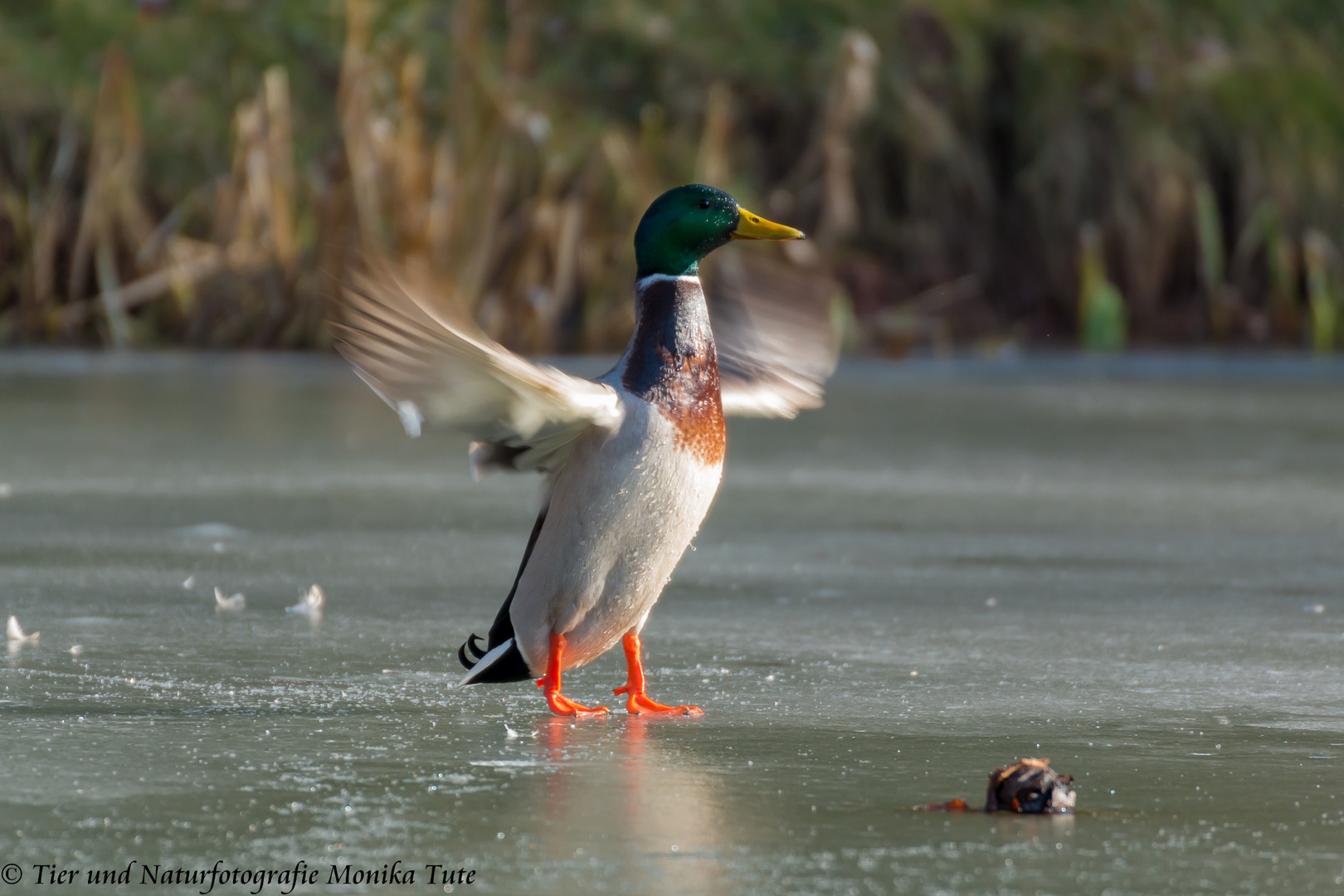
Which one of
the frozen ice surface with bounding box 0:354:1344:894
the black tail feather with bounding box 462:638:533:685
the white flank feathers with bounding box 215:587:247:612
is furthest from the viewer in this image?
the white flank feathers with bounding box 215:587:247:612

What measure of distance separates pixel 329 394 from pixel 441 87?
18.9 ft

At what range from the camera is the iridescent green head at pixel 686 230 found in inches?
135

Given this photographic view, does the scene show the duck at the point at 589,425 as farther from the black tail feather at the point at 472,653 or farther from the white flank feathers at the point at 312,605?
the white flank feathers at the point at 312,605

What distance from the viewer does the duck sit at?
3.03 m

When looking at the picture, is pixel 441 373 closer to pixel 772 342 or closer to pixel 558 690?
pixel 558 690

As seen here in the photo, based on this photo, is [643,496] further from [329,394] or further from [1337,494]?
[329,394]

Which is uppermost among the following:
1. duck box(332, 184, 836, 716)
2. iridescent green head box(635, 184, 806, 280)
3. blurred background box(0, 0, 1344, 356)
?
blurred background box(0, 0, 1344, 356)

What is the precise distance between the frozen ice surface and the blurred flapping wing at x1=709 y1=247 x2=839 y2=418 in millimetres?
480

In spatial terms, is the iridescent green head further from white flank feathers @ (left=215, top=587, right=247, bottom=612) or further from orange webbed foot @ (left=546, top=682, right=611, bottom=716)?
white flank feathers @ (left=215, top=587, right=247, bottom=612)

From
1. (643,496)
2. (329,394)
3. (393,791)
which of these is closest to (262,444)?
(329,394)

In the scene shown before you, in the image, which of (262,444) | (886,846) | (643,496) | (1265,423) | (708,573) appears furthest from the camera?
(1265,423)

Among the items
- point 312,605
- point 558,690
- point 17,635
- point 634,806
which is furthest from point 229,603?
point 634,806

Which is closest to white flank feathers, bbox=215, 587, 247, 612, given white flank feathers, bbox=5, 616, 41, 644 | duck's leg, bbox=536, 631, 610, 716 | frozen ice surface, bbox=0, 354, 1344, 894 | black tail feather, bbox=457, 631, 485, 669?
frozen ice surface, bbox=0, 354, 1344, 894

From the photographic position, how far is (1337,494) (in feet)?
21.3
